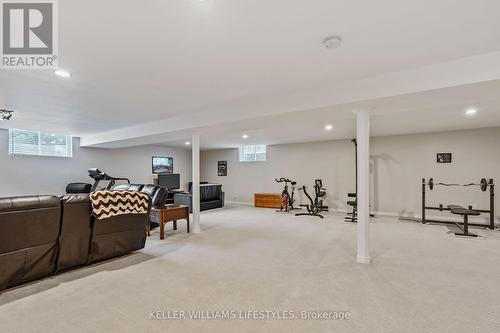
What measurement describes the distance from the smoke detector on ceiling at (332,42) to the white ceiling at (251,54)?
6 centimetres

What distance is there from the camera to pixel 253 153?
30.9ft

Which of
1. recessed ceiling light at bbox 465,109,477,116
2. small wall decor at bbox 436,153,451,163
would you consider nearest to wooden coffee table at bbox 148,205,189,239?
recessed ceiling light at bbox 465,109,477,116

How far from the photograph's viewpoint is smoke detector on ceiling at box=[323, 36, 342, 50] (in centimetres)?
198

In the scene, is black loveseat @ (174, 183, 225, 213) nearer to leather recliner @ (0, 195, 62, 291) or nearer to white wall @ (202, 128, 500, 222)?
white wall @ (202, 128, 500, 222)

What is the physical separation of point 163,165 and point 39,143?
3.89 metres

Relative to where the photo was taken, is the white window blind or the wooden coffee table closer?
the wooden coffee table

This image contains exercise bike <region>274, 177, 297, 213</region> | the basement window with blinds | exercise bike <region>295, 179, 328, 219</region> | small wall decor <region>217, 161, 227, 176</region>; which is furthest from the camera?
small wall decor <region>217, 161, 227, 176</region>

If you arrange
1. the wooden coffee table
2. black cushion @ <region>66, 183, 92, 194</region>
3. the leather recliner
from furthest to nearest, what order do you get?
black cushion @ <region>66, 183, 92, 194</region>, the wooden coffee table, the leather recliner

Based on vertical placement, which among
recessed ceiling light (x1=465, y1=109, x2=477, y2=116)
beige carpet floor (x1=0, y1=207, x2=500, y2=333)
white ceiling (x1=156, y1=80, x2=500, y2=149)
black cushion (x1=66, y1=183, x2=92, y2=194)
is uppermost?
recessed ceiling light (x1=465, y1=109, x2=477, y2=116)

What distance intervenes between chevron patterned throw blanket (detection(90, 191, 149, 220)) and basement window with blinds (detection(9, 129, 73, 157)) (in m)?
4.95

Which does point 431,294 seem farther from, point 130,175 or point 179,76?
point 130,175

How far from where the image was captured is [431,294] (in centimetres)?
237

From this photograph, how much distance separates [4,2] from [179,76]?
1.46 meters

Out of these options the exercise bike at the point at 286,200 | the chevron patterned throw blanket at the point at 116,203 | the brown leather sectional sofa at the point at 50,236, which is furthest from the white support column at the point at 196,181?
the exercise bike at the point at 286,200
